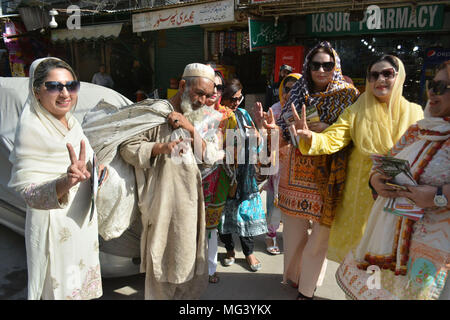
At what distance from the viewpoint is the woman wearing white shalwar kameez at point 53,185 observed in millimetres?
1634

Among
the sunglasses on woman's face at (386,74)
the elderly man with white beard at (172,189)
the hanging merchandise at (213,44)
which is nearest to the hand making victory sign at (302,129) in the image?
the sunglasses on woman's face at (386,74)

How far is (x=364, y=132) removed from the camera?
2246 millimetres

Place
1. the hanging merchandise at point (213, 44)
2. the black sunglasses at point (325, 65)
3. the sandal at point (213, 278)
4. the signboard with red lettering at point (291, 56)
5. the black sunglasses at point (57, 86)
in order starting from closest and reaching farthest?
the black sunglasses at point (57, 86) → the black sunglasses at point (325, 65) → the sandal at point (213, 278) → the signboard with red lettering at point (291, 56) → the hanging merchandise at point (213, 44)

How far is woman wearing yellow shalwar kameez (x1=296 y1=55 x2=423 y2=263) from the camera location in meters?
2.20

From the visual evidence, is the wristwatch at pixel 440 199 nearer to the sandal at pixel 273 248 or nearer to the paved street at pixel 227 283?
the paved street at pixel 227 283

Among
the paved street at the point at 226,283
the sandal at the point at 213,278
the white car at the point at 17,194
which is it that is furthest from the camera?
the sandal at the point at 213,278

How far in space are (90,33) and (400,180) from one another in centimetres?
1033

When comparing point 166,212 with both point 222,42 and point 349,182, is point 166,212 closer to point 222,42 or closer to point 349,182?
point 349,182

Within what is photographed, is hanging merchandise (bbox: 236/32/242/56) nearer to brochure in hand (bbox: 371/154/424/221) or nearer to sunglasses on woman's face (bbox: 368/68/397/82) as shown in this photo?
sunglasses on woman's face (bbox: 368/68/397/82)

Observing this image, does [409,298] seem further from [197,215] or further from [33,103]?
[33,103]

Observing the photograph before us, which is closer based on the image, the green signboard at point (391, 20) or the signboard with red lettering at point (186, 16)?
the green signboard at point (391, 20)

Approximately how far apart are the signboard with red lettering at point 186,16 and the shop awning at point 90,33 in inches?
40.0
